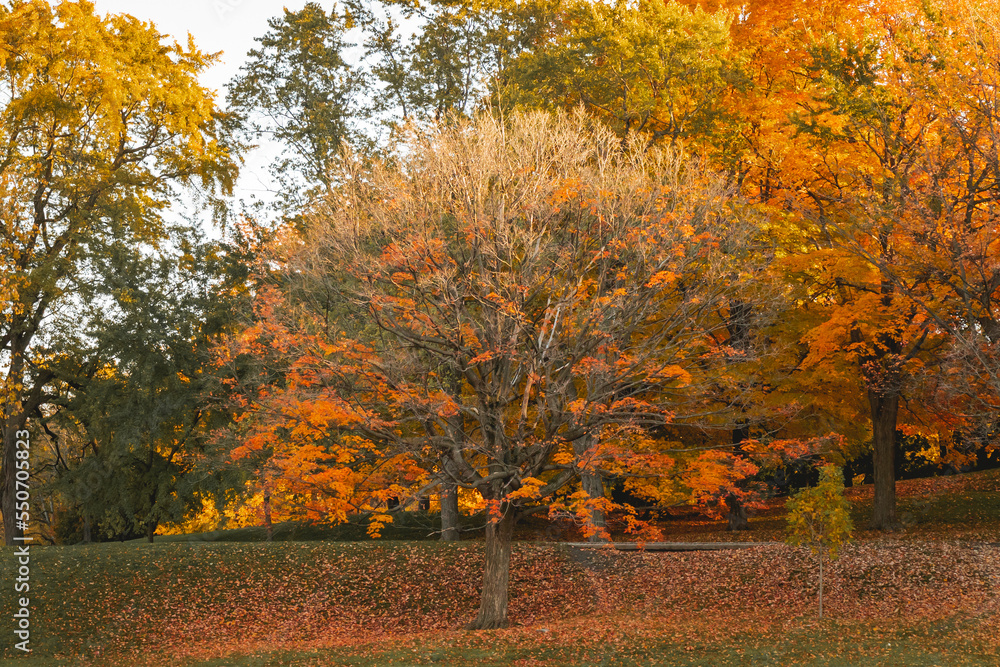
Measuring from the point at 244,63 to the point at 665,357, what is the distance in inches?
748

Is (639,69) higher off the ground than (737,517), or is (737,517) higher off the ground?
(639,69)

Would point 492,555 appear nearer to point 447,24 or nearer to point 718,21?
point 718,21

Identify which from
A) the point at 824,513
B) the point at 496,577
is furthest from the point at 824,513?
the point at 496,577

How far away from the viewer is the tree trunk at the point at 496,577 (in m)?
15.8

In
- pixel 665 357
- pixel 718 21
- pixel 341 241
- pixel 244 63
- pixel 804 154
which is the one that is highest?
pixel 244 63

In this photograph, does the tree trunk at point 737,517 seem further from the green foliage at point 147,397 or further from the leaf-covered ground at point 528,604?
the green foliage at point 147,397

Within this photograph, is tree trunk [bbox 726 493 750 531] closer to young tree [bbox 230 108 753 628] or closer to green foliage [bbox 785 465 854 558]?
green foliage [bbox 785 465 854 558]

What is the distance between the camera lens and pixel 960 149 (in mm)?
14992

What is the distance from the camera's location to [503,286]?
14.4 metres

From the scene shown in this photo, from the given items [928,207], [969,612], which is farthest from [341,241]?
[969,612]

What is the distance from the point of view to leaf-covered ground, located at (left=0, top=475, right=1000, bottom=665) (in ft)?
42.9

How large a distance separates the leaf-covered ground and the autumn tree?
259 inches

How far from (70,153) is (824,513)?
917 inches

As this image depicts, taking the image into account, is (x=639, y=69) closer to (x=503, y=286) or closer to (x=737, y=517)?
(x=503, y=286)
